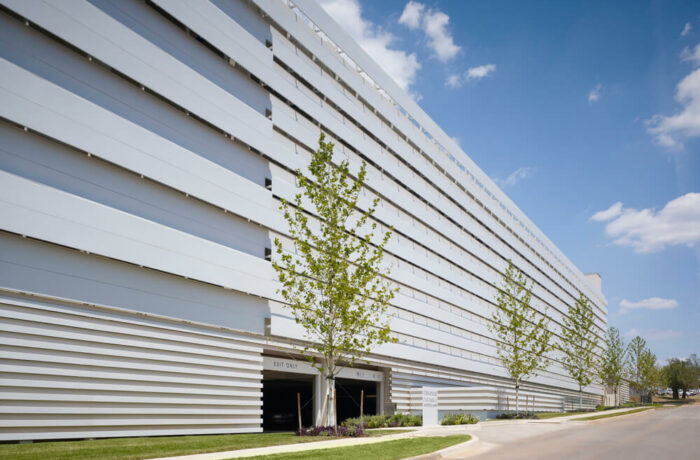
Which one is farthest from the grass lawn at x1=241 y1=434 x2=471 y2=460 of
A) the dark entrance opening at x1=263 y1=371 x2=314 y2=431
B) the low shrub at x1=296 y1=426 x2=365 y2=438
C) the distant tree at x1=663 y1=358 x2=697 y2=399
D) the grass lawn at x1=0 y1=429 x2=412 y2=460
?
the distant tree at x1=663 y1=358 x2=697 y2=399

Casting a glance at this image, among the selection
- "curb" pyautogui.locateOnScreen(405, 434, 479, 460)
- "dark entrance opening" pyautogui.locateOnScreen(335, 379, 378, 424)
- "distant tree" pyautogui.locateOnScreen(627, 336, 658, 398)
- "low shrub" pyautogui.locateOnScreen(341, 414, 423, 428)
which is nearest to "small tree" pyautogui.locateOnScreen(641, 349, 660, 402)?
"distant tree" pyautogui.locateOnScreen(627, 336, 658, 398)

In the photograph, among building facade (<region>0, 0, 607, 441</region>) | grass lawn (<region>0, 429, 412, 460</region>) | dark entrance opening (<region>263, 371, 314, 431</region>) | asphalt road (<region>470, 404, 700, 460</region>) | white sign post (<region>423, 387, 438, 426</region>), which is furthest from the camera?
dark entrance opening (<region>263, 371, 314, 431</region>)

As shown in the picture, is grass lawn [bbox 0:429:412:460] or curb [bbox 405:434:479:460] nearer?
grass lawn [bbox 0:429:412:460]

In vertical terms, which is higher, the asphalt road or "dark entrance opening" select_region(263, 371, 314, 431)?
the asphalt road

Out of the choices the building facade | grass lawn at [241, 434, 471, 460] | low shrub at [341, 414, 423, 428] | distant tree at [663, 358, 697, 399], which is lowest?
distant tree at [663, 358, 697, 399]

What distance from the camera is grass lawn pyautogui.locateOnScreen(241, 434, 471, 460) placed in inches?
581

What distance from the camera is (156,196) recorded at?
23.5 m

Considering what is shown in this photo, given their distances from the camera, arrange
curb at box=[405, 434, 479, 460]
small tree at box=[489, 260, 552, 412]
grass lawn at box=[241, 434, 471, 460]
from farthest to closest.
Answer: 1. small tree at box=[489, 260, 552, 412]
2. curb at box=[405, 434, 479, 460]
3. grass lawn at box=[241, 434, 471, 460]

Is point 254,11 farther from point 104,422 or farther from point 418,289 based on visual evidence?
point 418,289

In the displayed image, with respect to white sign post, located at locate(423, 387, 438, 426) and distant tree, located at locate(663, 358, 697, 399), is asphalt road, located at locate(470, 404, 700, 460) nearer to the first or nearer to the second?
white sign post, located at locate(423, 387, 438, 426)

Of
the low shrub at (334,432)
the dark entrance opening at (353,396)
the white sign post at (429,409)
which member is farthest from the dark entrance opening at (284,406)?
the low shrub at (334,432)

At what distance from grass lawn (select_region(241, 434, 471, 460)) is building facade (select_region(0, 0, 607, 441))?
852 centimetres

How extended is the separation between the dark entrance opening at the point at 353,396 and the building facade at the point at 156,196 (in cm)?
327

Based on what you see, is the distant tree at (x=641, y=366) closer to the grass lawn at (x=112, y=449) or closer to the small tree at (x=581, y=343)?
the small tree at (x=581, y=343)
